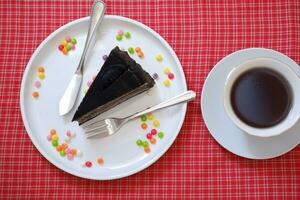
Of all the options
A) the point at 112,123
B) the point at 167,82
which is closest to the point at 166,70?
the point at 167,82

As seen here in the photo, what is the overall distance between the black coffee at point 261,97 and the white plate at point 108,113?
0.61 ft

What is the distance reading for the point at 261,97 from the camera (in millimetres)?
1275

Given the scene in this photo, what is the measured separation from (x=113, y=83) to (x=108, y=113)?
4.3 inches

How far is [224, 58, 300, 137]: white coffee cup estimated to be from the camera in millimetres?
1223

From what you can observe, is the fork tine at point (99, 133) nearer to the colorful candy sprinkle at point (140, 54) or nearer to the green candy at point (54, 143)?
the green candy at point (54, 143)

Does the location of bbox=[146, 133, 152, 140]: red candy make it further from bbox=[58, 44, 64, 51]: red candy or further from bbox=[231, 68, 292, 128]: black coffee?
bbox=[58, 44, 64, 51]: red candy

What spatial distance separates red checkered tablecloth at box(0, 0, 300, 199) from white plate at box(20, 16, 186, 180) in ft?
0.15

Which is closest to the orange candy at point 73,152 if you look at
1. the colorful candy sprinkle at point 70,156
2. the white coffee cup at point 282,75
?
the colorful candy sprinkle at point 70,156

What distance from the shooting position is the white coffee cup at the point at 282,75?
1.22m

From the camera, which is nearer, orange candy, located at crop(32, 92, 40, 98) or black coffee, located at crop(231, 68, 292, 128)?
black coffee, located at crop(231, 68, 292, 128)

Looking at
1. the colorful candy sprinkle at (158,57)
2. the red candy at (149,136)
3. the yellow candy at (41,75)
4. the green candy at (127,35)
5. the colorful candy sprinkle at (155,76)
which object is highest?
the green candy at (127,35)

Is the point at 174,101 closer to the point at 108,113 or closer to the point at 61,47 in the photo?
the point at 108,113

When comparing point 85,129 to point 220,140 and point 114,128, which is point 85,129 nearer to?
point 114,128

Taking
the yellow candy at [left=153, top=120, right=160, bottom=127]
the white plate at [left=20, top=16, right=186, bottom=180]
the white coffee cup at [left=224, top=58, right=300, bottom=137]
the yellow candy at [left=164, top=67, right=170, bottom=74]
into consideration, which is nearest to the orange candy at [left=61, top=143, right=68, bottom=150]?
the white plate at [left=20, top=16, right=186, bottom=180]
